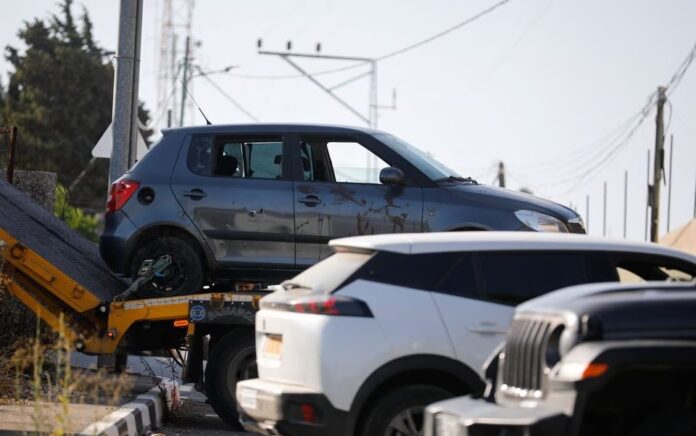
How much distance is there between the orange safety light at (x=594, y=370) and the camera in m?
6.14

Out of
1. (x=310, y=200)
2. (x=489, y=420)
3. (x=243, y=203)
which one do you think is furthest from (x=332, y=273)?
(x=243, y=203)

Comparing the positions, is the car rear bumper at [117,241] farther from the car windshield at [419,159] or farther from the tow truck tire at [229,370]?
the car windshield at [419,159]

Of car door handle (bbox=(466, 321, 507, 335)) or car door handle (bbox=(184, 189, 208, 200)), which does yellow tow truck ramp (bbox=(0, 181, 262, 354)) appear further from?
car door handle (bbox=(466, 321, 507, 335))

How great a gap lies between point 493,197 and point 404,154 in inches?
38.7

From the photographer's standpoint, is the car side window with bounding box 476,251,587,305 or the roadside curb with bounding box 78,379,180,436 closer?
the car side window with bounding box 476,251,587,305

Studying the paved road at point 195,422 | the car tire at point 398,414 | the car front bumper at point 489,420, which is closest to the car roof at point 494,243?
the car tire at point 398,414

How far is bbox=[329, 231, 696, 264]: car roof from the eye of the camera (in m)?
8.67

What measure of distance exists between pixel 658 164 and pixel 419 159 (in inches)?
Result: 1193

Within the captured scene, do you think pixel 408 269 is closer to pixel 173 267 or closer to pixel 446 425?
pixel 446 425

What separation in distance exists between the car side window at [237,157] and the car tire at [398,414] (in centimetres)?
445

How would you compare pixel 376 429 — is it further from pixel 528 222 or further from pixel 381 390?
pixel 528 222

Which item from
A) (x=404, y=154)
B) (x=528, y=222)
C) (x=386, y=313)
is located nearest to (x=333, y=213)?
(x=404, y=154)

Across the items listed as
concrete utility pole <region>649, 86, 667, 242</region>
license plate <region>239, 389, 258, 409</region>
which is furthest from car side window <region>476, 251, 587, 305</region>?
concrete utility pole <region>649, 86, 667, 242</region>

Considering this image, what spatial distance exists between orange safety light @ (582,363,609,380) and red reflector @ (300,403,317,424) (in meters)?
2.49
